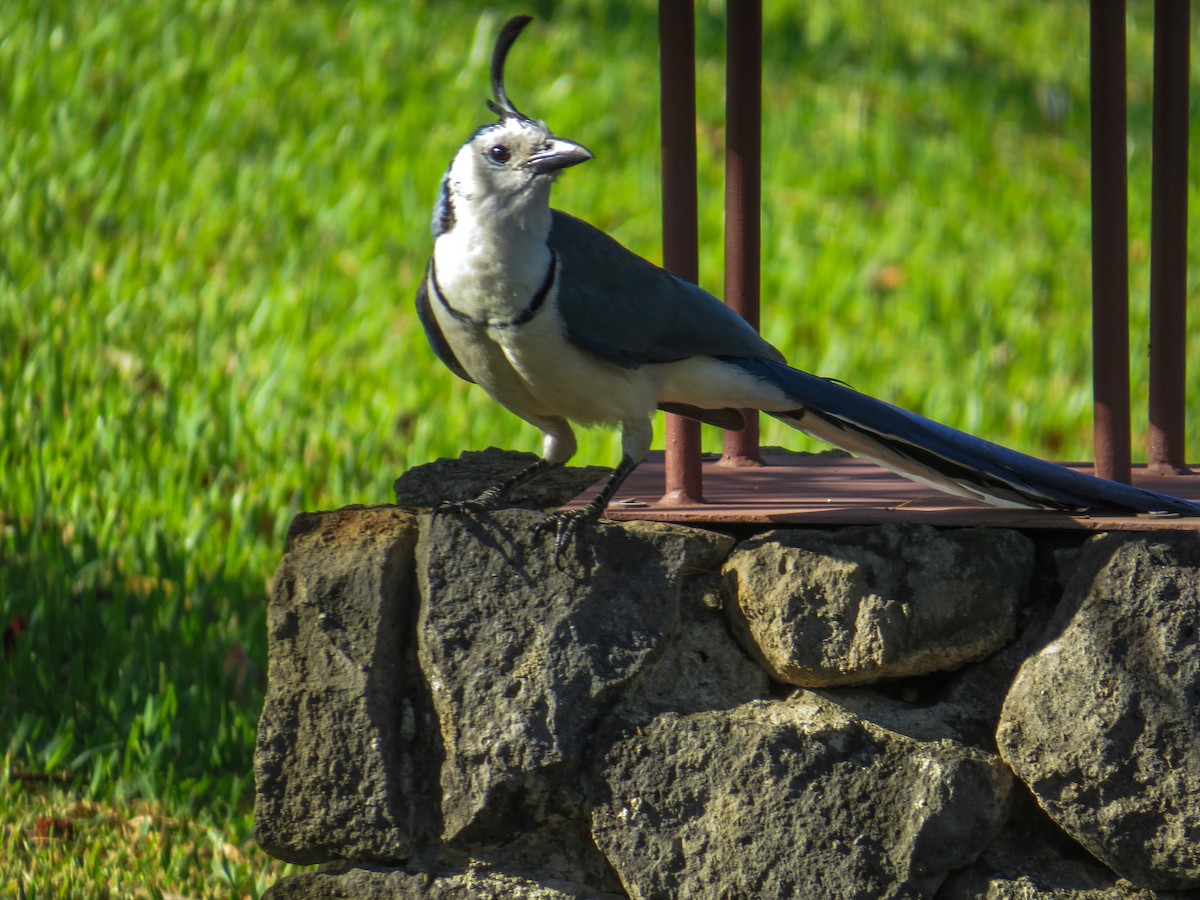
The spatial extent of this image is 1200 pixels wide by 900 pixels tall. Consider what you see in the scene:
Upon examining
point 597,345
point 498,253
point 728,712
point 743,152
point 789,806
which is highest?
point 743,152

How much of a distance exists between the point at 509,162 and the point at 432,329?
389 mm

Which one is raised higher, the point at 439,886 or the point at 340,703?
the point at 340,703

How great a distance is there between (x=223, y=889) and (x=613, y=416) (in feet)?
5.05

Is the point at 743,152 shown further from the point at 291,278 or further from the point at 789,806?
the point at 291,278

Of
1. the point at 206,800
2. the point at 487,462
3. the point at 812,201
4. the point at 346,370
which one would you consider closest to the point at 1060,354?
the point at 812,201

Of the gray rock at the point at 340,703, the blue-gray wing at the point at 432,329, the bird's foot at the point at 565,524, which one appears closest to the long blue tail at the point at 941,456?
the bird's foot at the point at 565,524

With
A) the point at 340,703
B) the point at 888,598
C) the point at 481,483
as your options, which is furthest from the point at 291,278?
the point at 888,598

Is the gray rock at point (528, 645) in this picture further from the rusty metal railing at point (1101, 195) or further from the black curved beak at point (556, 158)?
the black curved beak at point (556, 158)

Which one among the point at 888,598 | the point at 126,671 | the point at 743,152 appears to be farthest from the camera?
the point at 126,671

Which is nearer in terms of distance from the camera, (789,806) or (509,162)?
(789,806)

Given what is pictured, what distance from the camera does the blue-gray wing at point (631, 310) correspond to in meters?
2.78

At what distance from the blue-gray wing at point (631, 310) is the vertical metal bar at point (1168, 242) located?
992mm

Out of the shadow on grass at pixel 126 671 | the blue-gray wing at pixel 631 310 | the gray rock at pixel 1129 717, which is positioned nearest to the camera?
the gray rock at pixel 1129 717

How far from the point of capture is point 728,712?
272 centimetres
